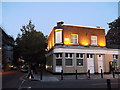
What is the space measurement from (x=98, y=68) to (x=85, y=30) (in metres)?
6.97

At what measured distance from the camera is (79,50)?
2698 centimetres

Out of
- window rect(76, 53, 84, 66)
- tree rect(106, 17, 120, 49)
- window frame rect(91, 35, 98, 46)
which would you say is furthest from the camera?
window frame rect(91, 35, 98, 46)

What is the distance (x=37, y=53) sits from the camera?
28781mm

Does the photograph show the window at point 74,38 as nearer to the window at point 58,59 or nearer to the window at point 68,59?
the window at point 68,59

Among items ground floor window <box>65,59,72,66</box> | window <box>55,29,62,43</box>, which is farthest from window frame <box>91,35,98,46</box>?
window <box>55,29,62,43</box>

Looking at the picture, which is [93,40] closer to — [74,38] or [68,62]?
[74,38]

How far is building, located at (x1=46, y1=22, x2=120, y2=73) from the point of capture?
26.2 metres

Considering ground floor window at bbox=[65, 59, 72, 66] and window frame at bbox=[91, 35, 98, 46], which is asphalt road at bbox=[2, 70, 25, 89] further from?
window frame at bbox=[91, 35, 98, 46]

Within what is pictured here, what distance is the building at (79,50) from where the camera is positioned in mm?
26172

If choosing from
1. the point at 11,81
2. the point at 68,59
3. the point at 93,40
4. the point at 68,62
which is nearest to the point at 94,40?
the point at 93,40

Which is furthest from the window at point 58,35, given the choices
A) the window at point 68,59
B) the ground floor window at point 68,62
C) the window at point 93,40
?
the window at point 93,40

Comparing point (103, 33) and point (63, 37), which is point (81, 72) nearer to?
point (63, 37)

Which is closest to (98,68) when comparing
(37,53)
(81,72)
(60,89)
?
(81,72)

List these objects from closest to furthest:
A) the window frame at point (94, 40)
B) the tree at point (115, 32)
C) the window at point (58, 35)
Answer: the tree at point (115, 32) → the window at point (58, 35) → the window frame at point (94, 40)
